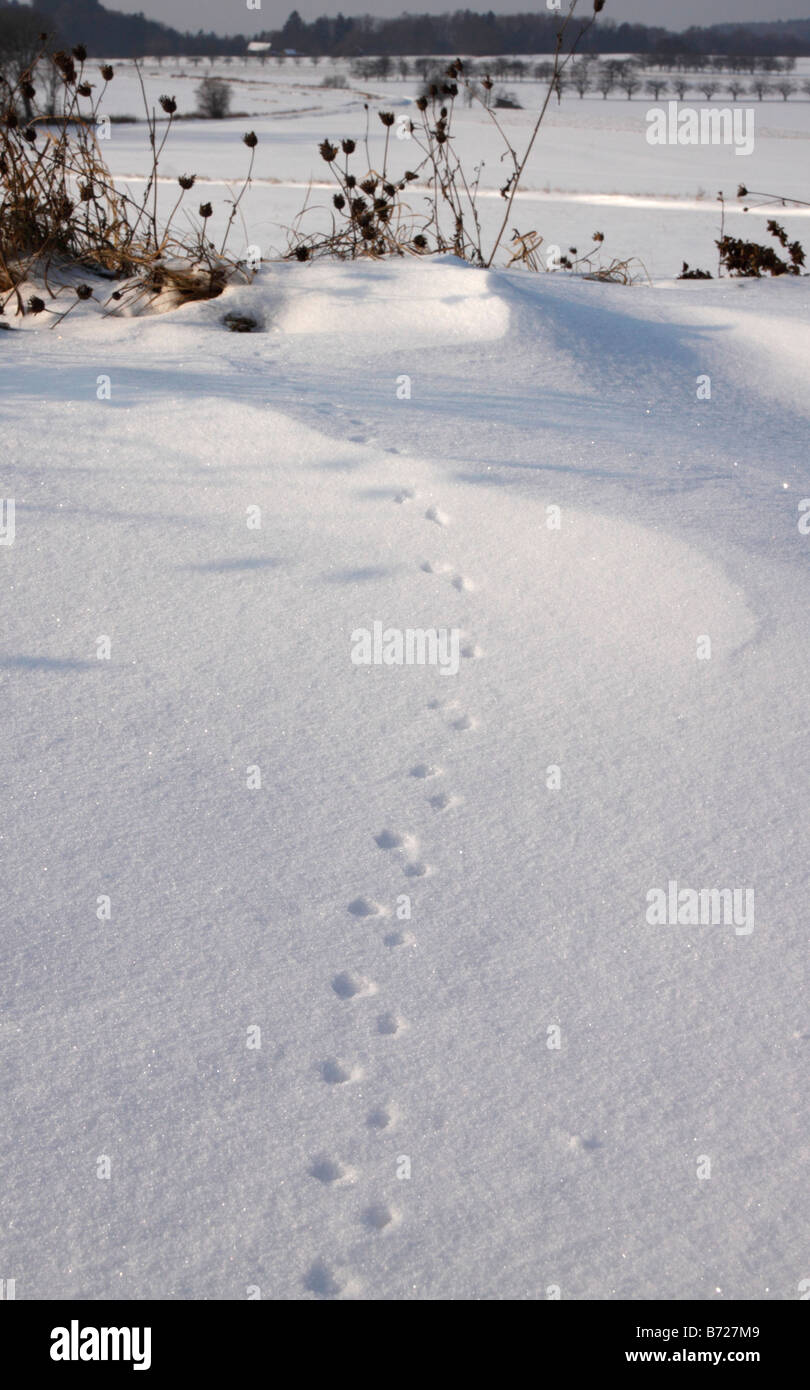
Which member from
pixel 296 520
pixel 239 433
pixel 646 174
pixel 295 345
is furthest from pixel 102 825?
pixel 646 174

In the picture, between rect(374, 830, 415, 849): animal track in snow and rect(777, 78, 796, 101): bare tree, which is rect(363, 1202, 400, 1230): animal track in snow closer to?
rect(374, 830, 415, 849): animal track in snow

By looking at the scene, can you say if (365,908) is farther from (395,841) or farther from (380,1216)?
(380,1216)

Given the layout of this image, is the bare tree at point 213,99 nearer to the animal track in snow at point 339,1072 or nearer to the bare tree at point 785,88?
the bare tree at point 785,88

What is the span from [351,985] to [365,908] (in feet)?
0.50

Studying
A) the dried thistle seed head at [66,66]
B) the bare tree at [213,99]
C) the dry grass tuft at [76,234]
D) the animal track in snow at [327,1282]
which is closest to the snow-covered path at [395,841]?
the animal track in snow at [327,1282]


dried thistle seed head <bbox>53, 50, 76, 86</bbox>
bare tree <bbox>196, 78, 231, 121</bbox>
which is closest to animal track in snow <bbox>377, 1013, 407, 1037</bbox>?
dried thistle seed head <bbox>53, 50, 76, 86</bbox>

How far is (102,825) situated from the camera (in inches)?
70.2

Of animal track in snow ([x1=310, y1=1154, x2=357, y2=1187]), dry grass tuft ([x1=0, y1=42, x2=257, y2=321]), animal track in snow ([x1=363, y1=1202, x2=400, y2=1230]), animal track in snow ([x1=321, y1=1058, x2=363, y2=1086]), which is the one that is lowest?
animal track in snow ([x1=363, y1=1202, x2=400, y2=1230])

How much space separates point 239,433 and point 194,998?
187cm

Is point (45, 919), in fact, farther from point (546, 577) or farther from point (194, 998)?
point (546, 577)

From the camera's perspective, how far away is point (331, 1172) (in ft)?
4.23

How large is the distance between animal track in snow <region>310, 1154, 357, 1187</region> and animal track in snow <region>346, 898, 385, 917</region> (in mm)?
416

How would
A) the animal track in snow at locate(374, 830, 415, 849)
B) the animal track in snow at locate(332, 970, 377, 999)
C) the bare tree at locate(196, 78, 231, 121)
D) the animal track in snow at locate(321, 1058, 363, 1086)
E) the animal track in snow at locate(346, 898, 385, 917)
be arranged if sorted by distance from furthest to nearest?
the bare tree at locate(196, 78, 231, 121)
the animal track in snow at locate(374, 830, 415, 849)
the animal track in snow at locate(346, 898, 385, 917)
the animal track in snow at locate(332, 970, 377, 999)
the animal track in snow at locate(321, 1058, 363, 1086)

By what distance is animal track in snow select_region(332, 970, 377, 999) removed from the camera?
1.52 metres
